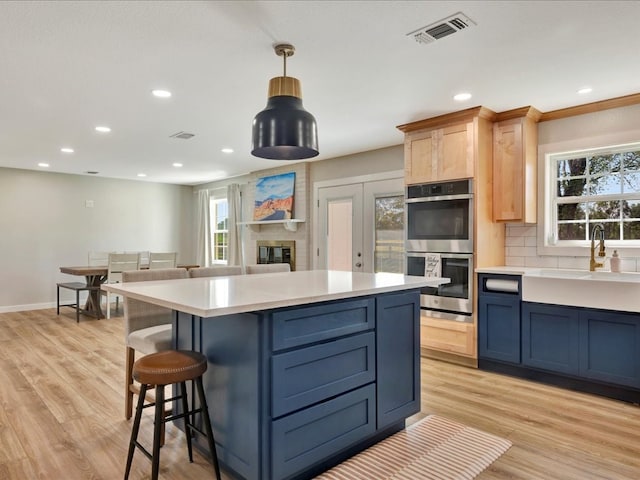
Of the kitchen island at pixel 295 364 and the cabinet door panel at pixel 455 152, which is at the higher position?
the cabinet door panel at pixel 455 152

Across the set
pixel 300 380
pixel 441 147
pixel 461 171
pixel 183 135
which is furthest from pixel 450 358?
pixel 183 135

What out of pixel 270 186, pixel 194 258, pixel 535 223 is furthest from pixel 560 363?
pixel 194 258

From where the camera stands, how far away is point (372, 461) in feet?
7.49

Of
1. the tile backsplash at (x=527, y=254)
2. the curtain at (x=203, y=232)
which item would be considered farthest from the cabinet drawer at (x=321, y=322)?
the curtain at (x=203, y=232)

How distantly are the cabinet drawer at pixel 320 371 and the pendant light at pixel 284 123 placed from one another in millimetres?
1085

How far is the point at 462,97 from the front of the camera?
11.5ft

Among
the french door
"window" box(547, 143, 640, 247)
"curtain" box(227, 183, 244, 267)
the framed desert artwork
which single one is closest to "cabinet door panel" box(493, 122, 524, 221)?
"window" box(547, 143, 640, 247)

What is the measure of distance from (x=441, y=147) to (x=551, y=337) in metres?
2.00

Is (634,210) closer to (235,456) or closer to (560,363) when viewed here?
(560,363)

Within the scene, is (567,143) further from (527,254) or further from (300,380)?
(300,380)

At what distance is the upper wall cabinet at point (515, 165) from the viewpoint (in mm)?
3859

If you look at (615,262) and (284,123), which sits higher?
(284,123)

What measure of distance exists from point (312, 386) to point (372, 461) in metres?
0.65

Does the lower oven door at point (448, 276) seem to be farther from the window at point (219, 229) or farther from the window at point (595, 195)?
the window at point (219, 229)
